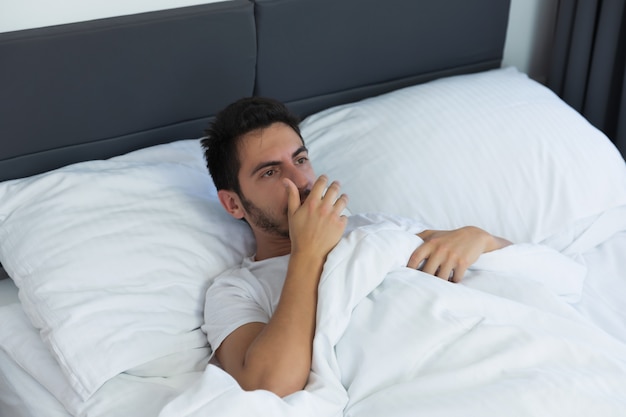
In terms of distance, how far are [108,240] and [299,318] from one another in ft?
1.58

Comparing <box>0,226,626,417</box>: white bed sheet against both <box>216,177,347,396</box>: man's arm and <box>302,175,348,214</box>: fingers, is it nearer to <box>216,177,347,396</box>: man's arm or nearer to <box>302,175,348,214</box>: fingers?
<box>216,177,347,396</box>: man's arm

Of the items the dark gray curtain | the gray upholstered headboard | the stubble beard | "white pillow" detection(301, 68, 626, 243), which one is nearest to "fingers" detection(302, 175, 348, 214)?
the stubble beard

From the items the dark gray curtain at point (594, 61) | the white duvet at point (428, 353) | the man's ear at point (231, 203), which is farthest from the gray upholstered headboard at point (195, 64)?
the white duvet at point (428, 353)

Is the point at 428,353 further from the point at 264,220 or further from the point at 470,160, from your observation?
the point at 470,160

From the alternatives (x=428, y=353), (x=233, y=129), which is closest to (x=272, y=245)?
(x=233, y=129)

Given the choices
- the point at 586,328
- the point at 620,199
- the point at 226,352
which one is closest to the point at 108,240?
the point at 226,352

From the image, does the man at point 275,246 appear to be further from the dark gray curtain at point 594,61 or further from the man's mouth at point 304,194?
the dark gray curtain at point 594,61

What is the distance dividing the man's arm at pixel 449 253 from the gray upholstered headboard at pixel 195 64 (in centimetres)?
72

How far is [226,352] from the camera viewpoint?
60.1 inches

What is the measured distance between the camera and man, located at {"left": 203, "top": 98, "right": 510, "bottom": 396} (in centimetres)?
144

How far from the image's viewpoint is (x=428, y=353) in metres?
1.43

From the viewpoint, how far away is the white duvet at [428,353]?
1326 millimetres

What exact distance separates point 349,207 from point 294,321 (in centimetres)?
60

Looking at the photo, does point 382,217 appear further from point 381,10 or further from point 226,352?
point 381,10
